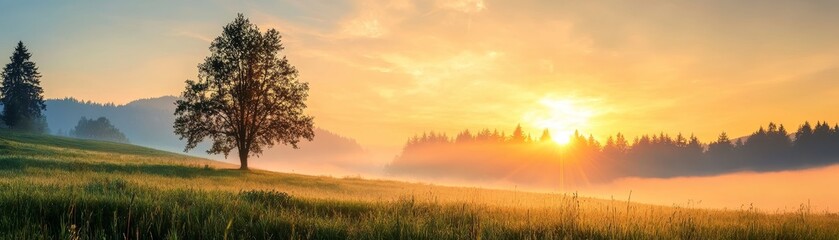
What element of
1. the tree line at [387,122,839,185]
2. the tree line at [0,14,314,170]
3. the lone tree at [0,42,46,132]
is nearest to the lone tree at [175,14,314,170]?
the tree line at [0,14,314,170]

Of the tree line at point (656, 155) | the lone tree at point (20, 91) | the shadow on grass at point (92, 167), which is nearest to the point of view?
the shadow on grass at point (92, 167)

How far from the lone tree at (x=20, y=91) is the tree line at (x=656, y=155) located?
371 feet

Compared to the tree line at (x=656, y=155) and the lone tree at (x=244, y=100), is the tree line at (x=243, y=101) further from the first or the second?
the tree line at (x=656, y=155)

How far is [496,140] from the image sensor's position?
173625 millimetres

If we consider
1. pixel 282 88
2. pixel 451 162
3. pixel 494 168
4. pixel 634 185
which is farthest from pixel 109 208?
pixel 451 162

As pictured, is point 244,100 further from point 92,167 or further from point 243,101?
point 92,167

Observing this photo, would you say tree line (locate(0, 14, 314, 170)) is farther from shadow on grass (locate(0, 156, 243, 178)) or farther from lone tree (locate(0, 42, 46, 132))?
lone tree (locate(0, 42, 46, 132))

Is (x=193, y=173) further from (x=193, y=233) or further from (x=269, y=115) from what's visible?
(x=193, y=233)

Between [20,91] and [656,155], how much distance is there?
14683 centimetres

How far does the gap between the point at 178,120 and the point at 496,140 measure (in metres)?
138

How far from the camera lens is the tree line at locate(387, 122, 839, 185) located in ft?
419

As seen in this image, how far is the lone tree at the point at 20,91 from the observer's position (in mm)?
88250

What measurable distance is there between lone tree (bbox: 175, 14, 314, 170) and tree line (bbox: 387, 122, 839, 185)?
108 meters

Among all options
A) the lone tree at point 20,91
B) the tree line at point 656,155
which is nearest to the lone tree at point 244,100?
the lone tree at point 20,91
